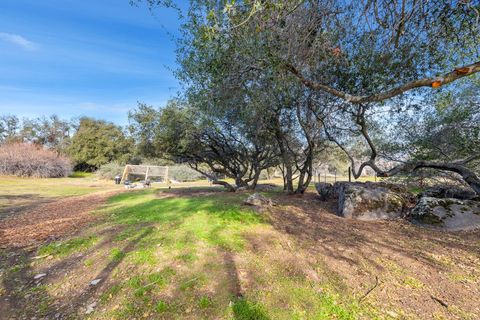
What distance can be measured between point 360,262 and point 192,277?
7.64 ft

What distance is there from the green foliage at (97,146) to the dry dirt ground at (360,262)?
98.7ft

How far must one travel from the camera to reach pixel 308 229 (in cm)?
497

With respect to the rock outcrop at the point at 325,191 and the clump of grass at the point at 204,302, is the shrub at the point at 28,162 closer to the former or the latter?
the rock outcrop at the point at 325,191

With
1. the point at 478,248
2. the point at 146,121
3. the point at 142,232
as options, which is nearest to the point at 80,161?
the point at 146,121

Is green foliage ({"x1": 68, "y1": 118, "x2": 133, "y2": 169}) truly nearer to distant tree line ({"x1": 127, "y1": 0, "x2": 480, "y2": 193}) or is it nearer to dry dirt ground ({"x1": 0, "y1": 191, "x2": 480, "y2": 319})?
distant tree line ({"x1": 127, "y1": 0, "x2": 480, "y2": 193})

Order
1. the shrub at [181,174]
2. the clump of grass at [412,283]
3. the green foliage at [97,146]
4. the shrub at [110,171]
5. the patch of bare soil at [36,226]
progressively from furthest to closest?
the green foliage at [97,146] → the shrub at [181,174] → the shrub at [110,171] → the patch of bare soil at [36,226] → the clump of grass at [412,283]

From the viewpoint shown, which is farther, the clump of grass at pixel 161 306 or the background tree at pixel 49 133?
the background tree at pixel 49 133

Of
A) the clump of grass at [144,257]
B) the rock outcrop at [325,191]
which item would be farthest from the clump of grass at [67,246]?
the rock outcrop at [325,191]

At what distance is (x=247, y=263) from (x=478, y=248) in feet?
12.3

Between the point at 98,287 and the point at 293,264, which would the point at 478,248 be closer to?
the point at 293,264

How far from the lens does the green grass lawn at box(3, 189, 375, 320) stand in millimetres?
2504

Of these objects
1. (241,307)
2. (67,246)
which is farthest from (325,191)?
(67,246)

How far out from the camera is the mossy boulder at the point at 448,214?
493cm

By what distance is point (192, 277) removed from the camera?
3.06m
